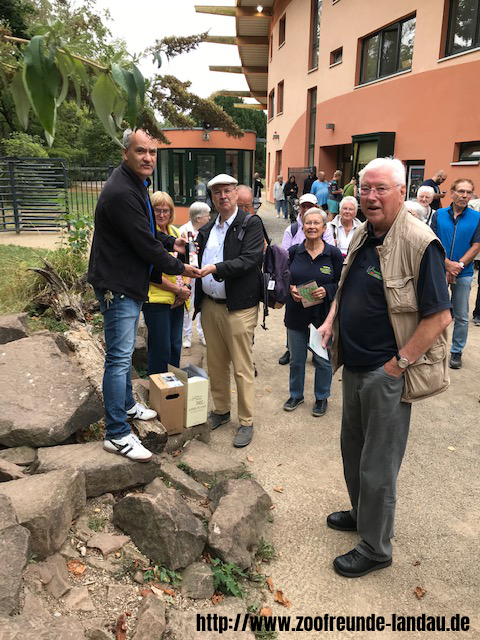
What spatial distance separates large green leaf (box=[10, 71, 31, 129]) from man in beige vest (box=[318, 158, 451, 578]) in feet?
6.59

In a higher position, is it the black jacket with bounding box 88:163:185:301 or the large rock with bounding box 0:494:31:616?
the black jacket with bounding box 88:163:185:301

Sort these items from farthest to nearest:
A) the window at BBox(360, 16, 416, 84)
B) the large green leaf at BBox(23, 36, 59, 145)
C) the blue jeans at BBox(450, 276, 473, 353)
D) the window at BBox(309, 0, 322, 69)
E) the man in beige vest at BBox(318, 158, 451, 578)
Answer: the window at BBox(309, 0, 322, 69)
the window at BBox(360, 16, 416, 84)
the blue jeans at BBox(450, 276, 473, 353)
the man in beige vest at BBox(318, 158, 451, 578)
the large green leaf at BBox(23, 36, 59, 145)

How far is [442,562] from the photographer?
10.1ft

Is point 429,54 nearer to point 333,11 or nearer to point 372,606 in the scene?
point 333,11

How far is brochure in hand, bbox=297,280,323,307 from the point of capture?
4738mm

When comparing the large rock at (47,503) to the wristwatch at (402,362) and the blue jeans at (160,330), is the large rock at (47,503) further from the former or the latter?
the wristwatch at (402,362)

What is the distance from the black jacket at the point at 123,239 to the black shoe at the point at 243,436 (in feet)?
5.98

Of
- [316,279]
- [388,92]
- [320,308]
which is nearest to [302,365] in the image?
[320,308]

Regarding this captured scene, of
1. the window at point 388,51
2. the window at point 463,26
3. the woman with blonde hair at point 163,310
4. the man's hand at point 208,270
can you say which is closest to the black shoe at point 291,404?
the woman with blonde hair at point 163,310

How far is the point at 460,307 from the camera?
6.01 metres

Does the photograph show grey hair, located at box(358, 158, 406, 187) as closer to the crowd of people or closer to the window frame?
the crowd of people

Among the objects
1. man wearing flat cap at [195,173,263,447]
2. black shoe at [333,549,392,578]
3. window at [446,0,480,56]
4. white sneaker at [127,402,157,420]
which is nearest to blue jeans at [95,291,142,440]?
white sneaker at [127,402,157,420]

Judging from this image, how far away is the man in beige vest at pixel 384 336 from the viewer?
2.48 m

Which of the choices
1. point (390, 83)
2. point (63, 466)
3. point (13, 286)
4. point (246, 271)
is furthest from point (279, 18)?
point (63, 466)
